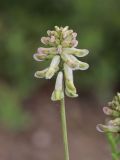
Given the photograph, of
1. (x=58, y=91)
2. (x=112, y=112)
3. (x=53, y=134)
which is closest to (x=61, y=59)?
(x=58, y=91)

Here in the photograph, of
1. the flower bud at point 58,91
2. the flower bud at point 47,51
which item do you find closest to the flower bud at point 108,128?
the flower bud at point 58,91

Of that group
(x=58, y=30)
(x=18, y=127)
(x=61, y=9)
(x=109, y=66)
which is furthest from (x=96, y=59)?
(x=58, y=30)

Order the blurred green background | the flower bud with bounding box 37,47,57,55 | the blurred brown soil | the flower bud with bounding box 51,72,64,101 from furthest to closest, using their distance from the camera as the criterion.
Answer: the blurred brown soil < the blurred green background < the flower bud with bounding box 37,47,57,55 < the flower bud with bounding box 51,72,64,101

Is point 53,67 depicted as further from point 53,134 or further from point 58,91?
point 53,134

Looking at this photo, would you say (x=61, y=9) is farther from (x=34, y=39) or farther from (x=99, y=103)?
(x=99, y=103)

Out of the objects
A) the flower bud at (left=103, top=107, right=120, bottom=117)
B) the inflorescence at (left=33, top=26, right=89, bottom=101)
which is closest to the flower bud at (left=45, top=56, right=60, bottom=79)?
the inflorescence at (left=33, top=26, right=89, bottom=101)

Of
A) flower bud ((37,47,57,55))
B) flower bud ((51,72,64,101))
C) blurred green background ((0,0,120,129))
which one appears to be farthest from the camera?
blurred green background ((0,0,120,129))

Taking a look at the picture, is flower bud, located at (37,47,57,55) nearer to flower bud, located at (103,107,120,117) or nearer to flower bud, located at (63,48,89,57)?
flower bud, located at (63,48,89,57)
